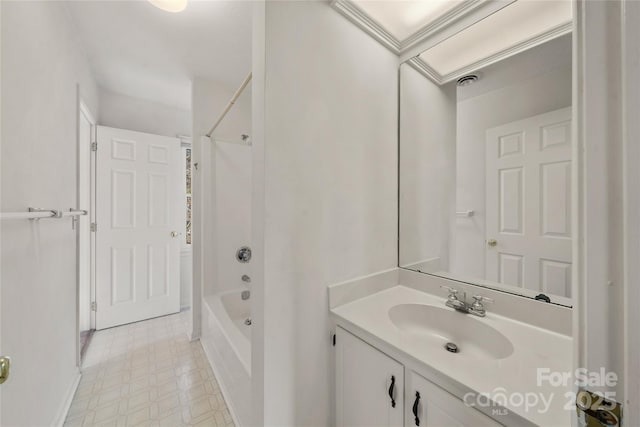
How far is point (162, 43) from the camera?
1.82 metres

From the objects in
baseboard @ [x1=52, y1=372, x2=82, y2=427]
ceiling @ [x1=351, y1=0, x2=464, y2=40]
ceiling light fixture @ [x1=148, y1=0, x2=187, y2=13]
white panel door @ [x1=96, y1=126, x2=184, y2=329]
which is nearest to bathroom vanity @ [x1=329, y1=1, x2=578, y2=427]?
ceiling @ [x1=351, y1=0, x2=464, y2=40]

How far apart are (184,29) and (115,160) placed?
5.13 ft

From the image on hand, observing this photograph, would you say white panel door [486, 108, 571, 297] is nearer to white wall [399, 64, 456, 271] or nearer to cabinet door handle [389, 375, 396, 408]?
white wall [399, 64, 456, 271]

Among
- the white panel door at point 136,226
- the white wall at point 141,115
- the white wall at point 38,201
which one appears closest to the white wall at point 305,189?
the white wall at point 38,201

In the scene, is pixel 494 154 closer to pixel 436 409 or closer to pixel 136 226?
pixel 436 409

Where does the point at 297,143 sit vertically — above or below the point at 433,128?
below

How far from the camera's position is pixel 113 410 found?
4.79 ft

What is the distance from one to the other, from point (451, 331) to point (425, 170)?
843mm

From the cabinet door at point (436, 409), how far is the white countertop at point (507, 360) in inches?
2.7

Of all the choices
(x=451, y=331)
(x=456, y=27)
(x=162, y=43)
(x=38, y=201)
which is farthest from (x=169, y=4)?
(x=451, y=331)

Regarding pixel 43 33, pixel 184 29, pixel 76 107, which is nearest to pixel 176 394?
pixel 76 107

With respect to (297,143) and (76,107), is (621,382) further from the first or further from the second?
(76,107)

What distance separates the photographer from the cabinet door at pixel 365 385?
0.84 meters

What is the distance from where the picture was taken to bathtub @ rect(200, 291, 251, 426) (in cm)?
126
